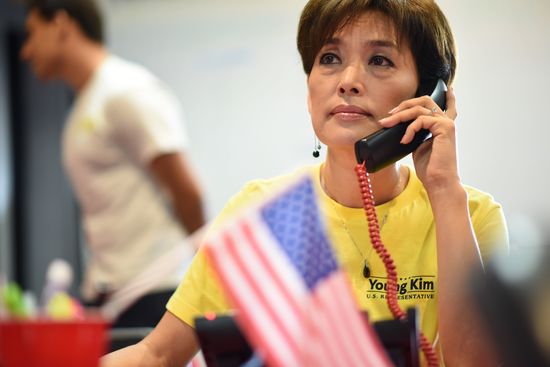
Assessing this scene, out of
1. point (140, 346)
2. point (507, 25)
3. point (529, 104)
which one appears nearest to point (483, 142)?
point (529, 104)

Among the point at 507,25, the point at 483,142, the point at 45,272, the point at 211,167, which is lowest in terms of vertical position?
the point at 45,272

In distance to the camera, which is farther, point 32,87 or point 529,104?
point 32,87

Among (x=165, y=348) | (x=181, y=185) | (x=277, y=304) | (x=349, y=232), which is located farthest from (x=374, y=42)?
(x=181, y=185)

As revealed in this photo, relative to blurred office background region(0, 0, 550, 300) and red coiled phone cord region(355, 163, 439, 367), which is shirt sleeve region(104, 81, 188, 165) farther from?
red coiled phone cord region(355, 163, 439, 367)

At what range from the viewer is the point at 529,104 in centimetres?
351

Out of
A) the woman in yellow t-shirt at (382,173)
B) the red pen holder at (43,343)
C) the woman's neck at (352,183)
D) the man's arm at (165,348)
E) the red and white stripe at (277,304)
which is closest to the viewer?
the red and white stripe at (277,304)

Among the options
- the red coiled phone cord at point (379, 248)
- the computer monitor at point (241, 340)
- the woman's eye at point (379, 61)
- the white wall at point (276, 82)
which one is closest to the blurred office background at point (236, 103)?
the white wall at point (276, 82)

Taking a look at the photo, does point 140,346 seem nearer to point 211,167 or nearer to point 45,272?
point 211,167

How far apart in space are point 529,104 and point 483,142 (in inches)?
10.3

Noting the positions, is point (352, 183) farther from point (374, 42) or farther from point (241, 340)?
point (241, 340)

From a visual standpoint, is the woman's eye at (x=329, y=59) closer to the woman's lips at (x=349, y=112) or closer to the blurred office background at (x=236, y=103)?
the woman's lips at (x=349, y=112)

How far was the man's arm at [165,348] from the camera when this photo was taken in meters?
1.46

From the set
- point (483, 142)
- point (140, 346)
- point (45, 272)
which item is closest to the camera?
point (140, 346)

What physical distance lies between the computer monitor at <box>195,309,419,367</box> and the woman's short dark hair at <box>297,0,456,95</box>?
0.82m
